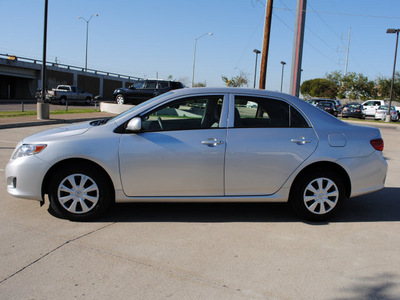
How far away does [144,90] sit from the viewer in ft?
84.4

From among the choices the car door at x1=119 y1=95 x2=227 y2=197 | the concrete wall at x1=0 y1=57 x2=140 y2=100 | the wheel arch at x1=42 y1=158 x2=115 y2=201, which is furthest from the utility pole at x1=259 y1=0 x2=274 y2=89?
the concrete wall at x1=0 y1=57 x2=140 y2=100

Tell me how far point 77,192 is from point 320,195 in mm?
2958

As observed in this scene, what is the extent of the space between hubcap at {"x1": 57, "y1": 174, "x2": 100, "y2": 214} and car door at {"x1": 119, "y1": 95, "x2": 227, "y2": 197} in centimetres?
38

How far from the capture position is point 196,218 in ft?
16.0

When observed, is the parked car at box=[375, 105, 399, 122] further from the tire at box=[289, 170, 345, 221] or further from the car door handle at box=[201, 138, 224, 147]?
the car door handle at box=[201, 138, 224, 147]

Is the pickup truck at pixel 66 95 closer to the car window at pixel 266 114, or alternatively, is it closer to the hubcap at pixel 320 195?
the car window at pixel 266 114

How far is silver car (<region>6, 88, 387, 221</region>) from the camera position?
447 centimetres

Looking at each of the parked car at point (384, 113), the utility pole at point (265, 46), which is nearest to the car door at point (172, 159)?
the utility pole at point (265, 46)

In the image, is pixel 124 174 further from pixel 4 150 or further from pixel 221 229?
pixel 4 150

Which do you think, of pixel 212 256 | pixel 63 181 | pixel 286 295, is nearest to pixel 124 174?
pixel 63 181

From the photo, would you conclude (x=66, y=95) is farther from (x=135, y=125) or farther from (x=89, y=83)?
(x=135, y=125)

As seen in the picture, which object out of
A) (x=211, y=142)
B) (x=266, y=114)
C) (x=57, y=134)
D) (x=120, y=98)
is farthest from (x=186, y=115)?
(x=120, y=98)

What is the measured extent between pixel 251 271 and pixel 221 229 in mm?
1088

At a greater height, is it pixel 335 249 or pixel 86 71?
pixel 86 71
